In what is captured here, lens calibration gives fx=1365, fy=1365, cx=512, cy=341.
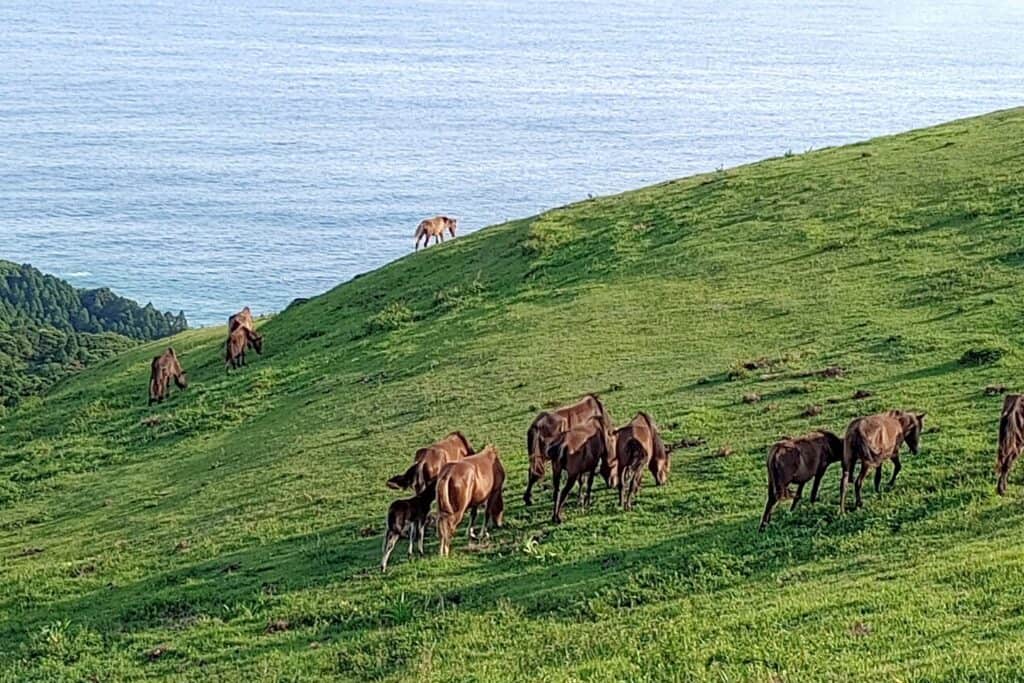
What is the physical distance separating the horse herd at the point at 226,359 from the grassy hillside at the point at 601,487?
0.56 m

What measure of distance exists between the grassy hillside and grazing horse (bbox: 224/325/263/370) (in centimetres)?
77

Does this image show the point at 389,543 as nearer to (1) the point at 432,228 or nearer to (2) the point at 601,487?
(2) the point at 601,487

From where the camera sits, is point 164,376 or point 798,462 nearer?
point 798,462

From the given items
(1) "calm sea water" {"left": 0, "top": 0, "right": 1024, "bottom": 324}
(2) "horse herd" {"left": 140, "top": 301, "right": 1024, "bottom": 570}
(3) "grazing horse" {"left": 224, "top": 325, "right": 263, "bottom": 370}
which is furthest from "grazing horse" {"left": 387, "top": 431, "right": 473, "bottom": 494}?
(1) "calm sea water" {"left": 0, "top": 0, "right": 1024, "bottom": 324}

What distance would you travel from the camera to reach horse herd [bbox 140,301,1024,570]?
46.2 feet

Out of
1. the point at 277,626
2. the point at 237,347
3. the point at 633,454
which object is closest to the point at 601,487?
the point at 633,454

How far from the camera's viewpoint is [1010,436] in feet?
45.6

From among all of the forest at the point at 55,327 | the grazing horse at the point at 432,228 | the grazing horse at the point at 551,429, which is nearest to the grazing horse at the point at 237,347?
the grazing horse at the point at 432,228

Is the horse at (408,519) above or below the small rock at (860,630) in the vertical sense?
above

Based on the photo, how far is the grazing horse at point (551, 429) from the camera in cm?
1623

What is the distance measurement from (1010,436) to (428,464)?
6331 mm

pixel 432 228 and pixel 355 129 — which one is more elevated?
pixel 355 129

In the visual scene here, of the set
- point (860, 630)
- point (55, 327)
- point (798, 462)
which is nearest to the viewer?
point (860, 630)

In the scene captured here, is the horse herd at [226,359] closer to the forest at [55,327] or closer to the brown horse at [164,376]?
the brown horse at [164,376]
